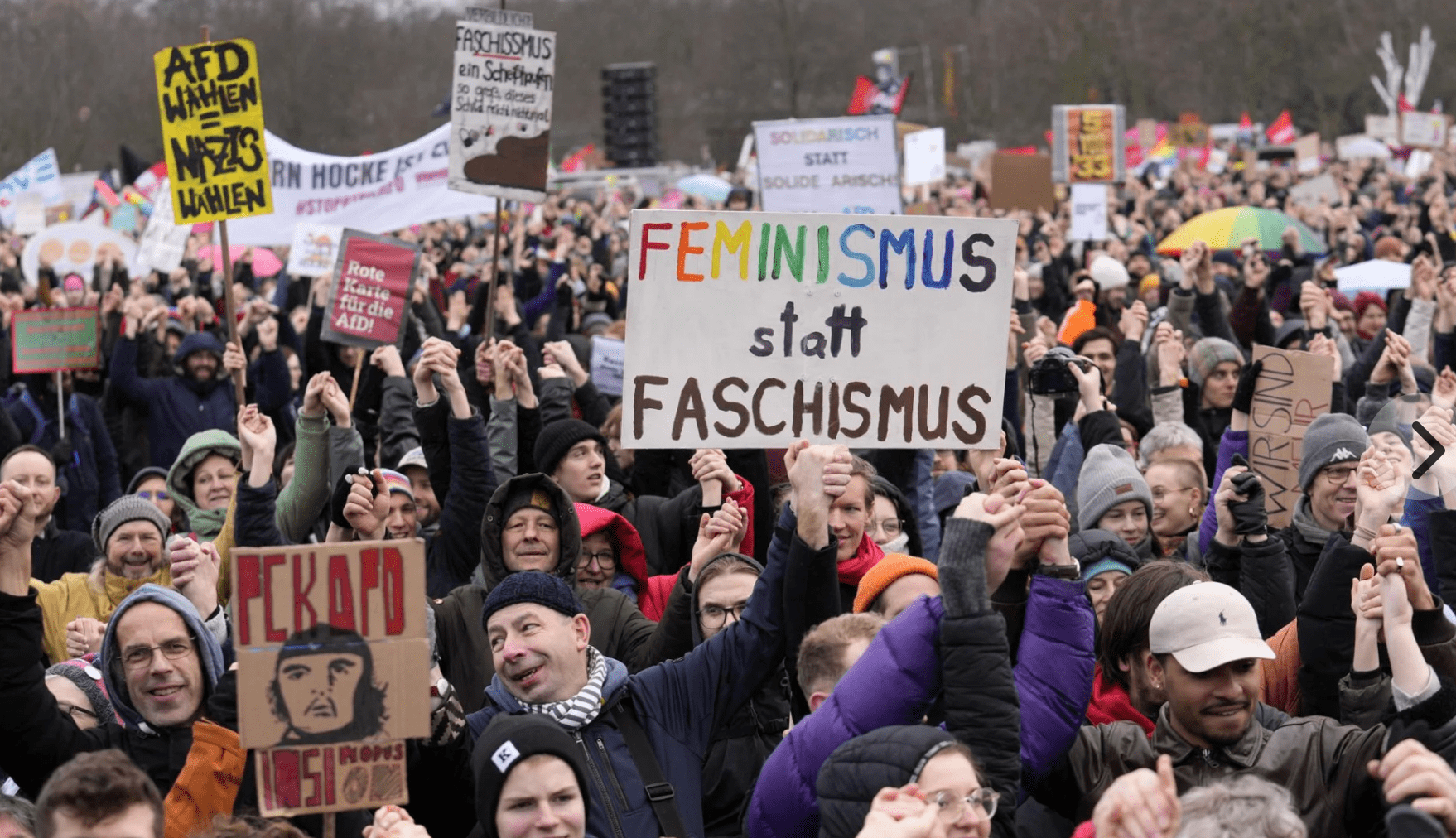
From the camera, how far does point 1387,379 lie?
18.1ft

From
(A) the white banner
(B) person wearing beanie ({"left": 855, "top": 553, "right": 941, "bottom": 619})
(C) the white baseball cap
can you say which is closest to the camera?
(B) person wearing beanie ({"left": 855, "top": 553, "right": 941, "bottom": 619})

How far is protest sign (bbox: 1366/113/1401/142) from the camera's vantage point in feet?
105

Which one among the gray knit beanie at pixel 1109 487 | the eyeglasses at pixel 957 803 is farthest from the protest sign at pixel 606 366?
the eyeglasses at pixel 957 803

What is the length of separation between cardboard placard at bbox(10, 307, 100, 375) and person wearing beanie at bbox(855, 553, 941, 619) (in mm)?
5594

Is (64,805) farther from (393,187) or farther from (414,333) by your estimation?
(393,187)

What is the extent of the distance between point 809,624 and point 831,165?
7210mm

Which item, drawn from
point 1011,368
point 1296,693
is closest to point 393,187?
point 1011,368

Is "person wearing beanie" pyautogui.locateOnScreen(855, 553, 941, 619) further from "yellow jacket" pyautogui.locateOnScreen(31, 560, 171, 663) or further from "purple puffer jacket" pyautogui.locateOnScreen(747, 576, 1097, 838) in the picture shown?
"yellow jacket" pyautogui.locateOnScreen(31, 560, 171, 663)

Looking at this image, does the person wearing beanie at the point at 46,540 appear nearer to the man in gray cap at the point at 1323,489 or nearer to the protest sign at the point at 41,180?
the man in gray cap at the point at 1323,489

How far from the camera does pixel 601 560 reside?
189 inches

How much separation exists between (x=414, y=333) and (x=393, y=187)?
2.02 meters

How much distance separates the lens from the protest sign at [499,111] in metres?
7.02

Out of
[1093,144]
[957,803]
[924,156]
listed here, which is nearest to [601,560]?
[957,803]

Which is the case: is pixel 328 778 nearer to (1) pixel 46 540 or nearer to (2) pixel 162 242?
(1) pixel 46 540
